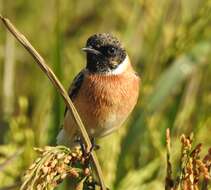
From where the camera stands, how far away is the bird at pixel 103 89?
362cm

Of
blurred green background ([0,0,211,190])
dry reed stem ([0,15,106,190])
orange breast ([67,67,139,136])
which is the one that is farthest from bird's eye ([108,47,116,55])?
dry reed stem ([0,15,106,190])

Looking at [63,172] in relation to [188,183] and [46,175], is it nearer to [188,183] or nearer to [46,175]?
[46,175]

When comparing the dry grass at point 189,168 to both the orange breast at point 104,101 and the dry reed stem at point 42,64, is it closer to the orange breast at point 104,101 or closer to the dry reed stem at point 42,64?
the dry reed stem at point 42,64

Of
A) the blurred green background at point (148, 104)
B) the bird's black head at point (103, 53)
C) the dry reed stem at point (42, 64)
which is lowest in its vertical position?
the blurred green background at point (148, 104)

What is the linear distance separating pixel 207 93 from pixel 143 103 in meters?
0.58

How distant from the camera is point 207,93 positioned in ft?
14.4

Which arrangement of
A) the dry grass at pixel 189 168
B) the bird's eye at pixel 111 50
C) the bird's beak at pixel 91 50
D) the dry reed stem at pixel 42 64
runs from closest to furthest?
the dry reed stem at pixel 42 64, the dry grass at pixel 189 168, the bird's beak at pixel 91 50, the bird's eye at pixel 111 50

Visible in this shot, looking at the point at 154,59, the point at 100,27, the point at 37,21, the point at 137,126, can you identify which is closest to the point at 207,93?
the point at 154,59

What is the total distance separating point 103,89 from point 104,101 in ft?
0.23

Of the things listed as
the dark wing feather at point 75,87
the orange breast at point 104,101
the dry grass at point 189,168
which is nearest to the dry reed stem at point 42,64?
the dry grass at point 189,168

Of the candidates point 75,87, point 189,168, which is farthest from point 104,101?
point 189,168

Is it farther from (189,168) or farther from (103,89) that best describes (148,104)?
(189,168)

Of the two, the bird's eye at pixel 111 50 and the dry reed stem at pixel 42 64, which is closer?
the dry reed stem at pixel 42 64

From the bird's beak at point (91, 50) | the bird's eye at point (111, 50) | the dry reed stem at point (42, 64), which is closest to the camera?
the dry reed stem at point (42, 64)
